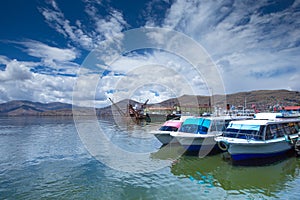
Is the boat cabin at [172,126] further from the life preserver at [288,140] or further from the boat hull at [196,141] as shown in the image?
the life preserver at [288,140]

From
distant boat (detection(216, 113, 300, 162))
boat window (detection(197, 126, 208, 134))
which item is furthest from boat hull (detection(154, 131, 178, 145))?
distant boat (detection(216, 113, 300, 162))

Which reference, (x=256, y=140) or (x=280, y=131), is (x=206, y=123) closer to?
(x=256, y=140)

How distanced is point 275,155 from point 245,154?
3.79 meters

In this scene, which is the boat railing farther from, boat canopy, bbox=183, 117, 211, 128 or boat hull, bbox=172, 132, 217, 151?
boat canopy, bbox=183, 117, 211, 128

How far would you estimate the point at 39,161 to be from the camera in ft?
57.4

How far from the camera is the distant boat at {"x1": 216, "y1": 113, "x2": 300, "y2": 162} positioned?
50.6 ft

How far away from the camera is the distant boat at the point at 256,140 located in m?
15.4

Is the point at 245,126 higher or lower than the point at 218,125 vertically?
higher

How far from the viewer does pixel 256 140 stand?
1576 cm

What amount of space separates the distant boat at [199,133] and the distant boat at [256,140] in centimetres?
180

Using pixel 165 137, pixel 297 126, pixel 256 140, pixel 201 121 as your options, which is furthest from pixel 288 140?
pixel 165 137

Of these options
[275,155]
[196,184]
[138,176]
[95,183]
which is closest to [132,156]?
[138,176]

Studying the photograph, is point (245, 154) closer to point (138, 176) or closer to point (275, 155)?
point (275, 155)

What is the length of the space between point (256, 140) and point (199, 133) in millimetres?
5025
